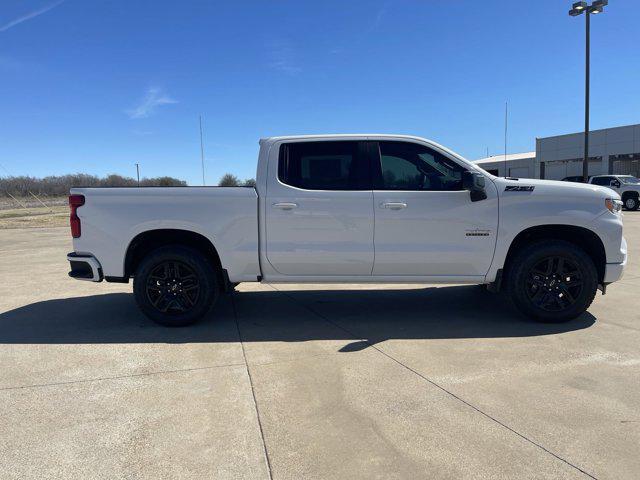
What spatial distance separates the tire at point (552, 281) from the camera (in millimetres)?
4992

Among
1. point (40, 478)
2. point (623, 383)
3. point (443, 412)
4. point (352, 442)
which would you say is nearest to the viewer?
point (40, 478)

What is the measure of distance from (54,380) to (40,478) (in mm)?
1454

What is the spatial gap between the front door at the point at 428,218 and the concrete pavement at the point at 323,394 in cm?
70

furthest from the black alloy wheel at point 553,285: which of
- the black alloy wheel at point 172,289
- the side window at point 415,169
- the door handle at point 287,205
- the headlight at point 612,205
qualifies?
the black alloy wheel at point 172,289

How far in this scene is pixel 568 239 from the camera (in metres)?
5.24

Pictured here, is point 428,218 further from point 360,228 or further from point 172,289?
point 172,289

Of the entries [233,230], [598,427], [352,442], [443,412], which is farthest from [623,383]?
[233,230]

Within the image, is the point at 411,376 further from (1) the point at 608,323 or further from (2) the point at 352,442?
(1) the point at 608,323

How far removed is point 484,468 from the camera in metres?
2.56

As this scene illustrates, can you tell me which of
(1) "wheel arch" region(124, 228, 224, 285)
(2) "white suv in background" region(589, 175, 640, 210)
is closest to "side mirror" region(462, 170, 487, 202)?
(1) "wheel arch" region(124, 228, 224, 285)

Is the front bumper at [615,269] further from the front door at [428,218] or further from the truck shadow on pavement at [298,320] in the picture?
the front door at [428,218]

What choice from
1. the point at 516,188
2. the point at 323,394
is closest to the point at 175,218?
the point at 323,394

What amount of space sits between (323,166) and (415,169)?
39.2 inches

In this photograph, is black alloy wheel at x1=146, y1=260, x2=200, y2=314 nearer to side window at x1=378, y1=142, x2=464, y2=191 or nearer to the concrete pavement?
the concrete pavement
